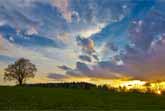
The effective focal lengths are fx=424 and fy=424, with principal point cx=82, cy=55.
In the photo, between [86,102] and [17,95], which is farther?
[17,95]

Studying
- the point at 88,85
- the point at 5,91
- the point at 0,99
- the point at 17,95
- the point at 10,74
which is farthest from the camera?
the point at 88,85

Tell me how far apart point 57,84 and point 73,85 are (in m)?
7.08

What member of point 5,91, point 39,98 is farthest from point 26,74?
point 39,98

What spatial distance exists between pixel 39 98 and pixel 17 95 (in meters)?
6.33

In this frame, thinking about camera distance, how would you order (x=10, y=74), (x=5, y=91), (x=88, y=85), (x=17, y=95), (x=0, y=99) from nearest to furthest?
1. (x=0, y=99)
2. (x=17, y=95)
3. (x=5, y=91)
4. (x=10, y=74)
5. (x=88, y=85)

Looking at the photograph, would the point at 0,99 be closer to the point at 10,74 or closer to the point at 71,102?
the point at 71,102

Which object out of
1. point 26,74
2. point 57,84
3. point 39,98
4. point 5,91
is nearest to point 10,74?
point 26,74

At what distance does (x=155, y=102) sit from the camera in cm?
10475

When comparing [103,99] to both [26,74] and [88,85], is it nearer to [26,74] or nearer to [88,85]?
[26,74]

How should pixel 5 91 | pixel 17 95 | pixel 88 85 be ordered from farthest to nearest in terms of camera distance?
pixel 88 85, pixel 5 91, pixel 17 95

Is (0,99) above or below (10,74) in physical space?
below

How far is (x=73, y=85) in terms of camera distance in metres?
182

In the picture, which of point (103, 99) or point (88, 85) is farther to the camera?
point (88, 85)

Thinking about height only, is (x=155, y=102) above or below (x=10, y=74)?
below
